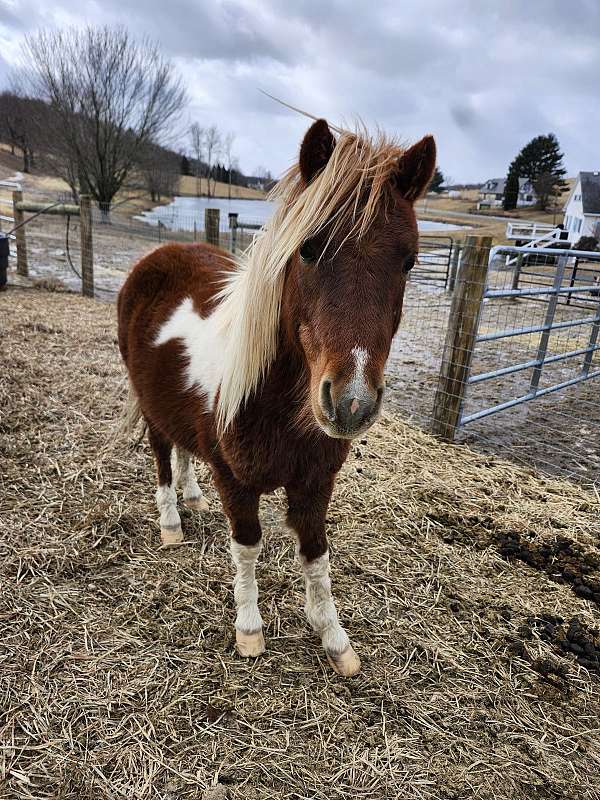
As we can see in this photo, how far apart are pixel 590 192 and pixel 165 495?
4274cm

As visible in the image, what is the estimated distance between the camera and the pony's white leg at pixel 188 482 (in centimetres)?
288

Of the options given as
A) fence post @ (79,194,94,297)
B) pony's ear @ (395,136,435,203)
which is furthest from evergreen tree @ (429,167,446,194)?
fence post @ (79,194,94,297)

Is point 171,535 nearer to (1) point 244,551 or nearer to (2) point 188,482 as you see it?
(2) point 188,482

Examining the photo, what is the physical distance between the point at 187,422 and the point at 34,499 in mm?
1325

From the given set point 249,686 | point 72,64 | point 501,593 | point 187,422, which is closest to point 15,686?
point 249,686

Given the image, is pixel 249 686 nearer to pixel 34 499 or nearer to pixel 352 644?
pixel 352 644

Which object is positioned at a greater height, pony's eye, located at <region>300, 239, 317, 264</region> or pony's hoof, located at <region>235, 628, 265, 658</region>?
pony's eye, located at <region>300, 239, 317, 264</region>

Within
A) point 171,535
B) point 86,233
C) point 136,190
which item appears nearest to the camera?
point 171,535

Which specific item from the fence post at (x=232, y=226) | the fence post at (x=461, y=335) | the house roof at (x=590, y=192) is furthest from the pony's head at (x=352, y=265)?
the house roof at (x=590, y=192)

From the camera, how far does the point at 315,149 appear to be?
4.44 ft

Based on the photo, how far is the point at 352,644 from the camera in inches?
83.5

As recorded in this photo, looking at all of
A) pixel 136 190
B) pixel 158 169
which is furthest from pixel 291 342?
pixel 136 190

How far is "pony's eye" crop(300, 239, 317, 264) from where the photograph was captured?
4.23ft

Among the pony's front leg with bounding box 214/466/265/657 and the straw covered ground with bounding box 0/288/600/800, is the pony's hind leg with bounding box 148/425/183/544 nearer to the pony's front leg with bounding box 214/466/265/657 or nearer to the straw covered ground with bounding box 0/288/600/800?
the straw covered ground with bounding box 0/288/600/800
